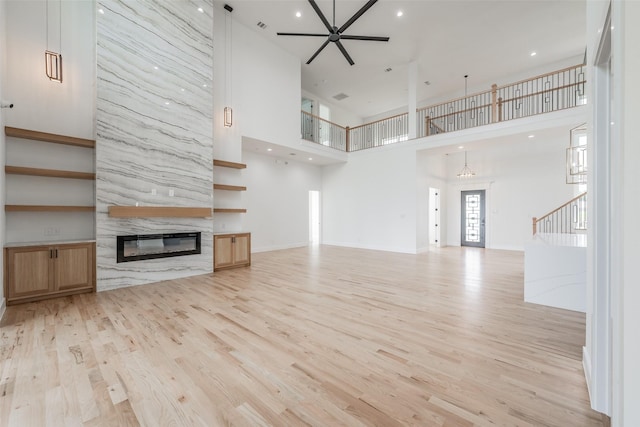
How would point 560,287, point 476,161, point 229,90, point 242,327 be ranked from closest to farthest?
point 242,327, point 560,287, point 229,90, point 476,161

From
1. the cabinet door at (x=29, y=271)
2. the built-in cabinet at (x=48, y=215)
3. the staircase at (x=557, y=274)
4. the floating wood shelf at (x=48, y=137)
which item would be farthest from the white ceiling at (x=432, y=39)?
the cabinet door at (x=29, y=271)

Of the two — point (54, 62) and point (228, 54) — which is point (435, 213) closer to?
point (228, 54)

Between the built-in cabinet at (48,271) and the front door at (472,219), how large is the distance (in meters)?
10.8

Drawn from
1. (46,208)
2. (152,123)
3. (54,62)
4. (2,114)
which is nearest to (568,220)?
(152,123)

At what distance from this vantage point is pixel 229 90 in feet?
21.1

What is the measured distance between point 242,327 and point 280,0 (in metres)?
6.76

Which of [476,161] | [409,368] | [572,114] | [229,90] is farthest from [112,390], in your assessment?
[476,161]

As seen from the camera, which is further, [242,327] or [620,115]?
[242,327]

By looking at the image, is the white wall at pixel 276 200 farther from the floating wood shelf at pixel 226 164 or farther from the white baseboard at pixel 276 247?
the floating wood shelf at pixel 226 164

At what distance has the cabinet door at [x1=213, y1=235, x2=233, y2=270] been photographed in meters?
5.60

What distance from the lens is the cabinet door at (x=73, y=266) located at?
3820mm

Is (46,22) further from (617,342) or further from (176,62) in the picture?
(617,342)

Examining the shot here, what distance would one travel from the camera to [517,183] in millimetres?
8695

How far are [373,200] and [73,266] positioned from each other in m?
7.81
